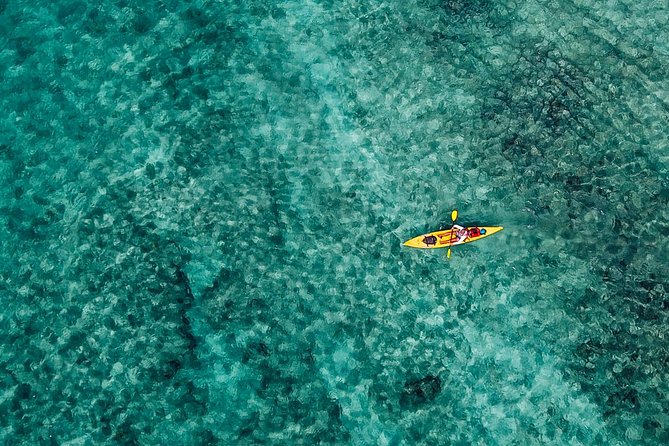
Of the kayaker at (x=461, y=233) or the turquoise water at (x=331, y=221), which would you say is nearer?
the turquoise water at (x=331, y=221)

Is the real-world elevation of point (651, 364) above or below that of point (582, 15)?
below

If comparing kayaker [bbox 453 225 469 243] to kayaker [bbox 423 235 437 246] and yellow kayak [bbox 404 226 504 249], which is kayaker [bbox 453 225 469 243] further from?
kayaker [bbox 423 235 437 246]

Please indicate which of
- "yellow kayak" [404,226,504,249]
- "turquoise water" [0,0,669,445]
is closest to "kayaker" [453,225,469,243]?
"yellow kayak" [404,226,504,249]

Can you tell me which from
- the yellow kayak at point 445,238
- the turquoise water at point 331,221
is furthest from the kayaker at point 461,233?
the turquoise water at point 331,221

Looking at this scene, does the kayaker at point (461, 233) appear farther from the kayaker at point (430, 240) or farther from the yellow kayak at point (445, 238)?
the kayaker at point (430, 240)

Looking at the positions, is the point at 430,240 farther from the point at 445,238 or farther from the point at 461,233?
the point at 461,233

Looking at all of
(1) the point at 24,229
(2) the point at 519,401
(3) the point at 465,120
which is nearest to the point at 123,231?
(1) the point at 24,229

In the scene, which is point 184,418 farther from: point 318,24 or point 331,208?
point 318,24
